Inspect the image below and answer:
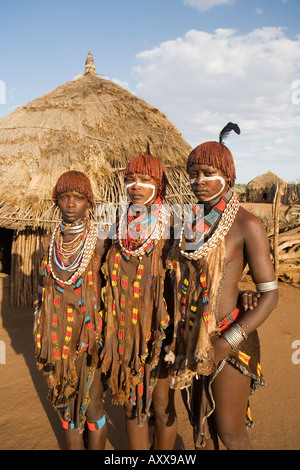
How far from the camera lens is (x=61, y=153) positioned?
5.73 meters

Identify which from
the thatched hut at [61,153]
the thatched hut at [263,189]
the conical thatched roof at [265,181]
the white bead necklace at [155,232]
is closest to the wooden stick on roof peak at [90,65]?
the thatched hut at [61,153]

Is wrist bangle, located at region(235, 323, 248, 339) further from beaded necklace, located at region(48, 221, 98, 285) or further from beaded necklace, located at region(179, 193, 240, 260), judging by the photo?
beaded necklace, located at region(48, 221, 98, 285)

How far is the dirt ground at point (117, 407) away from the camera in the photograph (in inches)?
101

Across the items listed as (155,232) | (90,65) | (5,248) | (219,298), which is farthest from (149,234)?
(90,65)

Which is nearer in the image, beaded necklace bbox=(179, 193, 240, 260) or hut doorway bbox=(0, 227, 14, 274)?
beaded necklace bbox=(179, 193, 240, 260)

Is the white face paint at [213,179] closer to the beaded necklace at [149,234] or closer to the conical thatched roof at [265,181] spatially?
the beaded necklace at [149,234]

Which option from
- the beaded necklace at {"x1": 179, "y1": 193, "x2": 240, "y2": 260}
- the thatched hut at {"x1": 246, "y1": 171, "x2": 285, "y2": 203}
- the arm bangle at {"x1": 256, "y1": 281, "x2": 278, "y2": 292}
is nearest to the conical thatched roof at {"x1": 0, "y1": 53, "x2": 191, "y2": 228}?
the beaded necklace at {"x1": 179, "y1": 193, "x2": 240, "y2": 260}

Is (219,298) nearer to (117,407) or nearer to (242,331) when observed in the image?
(242,331)

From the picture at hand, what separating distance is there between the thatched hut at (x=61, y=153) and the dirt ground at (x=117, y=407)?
1.85m

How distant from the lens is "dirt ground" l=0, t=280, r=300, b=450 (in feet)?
8.39

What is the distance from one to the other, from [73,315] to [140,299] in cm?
45

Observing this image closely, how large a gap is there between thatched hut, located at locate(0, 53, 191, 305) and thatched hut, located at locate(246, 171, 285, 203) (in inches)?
818

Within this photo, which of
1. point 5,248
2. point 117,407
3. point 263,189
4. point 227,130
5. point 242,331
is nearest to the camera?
point 242,331

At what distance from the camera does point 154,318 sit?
1.83m
